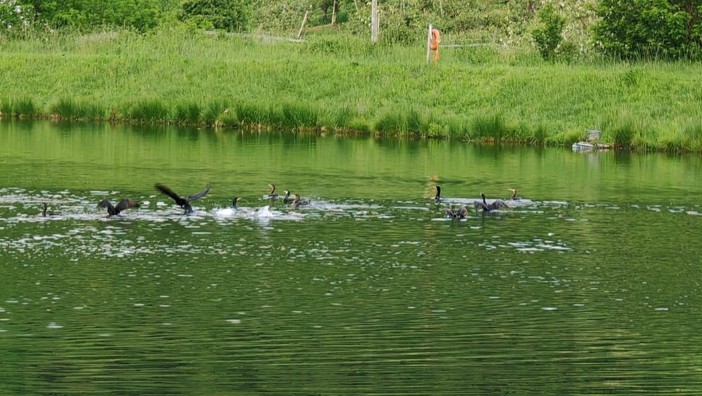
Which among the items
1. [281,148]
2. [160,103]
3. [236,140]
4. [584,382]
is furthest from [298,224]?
[160,103]

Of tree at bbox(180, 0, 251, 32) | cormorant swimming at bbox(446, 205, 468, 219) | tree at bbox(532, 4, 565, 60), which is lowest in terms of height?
cormorant swimming at bbox(446, 205, 468, 219)

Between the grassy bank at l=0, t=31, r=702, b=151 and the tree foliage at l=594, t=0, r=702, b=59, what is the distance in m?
1.84

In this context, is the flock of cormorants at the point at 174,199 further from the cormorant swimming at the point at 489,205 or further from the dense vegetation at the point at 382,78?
the dense vegetation at the point at 382,78

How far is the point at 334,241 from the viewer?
23984mm

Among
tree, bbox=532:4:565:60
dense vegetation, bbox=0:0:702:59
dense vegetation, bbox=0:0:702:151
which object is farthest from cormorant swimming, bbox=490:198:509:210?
tree, bbox=532:4:565:60

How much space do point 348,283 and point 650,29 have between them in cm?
3654

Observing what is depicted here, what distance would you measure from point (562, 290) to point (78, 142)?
2552cm

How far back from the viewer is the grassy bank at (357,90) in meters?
46.8

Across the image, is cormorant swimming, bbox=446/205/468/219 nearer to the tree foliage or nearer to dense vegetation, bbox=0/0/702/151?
dense vegetation, bbox=0/0/702/151

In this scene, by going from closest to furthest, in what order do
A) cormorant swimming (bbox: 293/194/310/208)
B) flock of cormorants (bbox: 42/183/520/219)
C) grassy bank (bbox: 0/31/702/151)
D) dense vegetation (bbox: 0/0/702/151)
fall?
flock of cormorants (bbox: 42/183/520/219) < cormorant swimming (bbox: 293/194/310/208) < grassy bank (bbox: 0/31/702/151) < dense vegetation (bbox: 0/0/702/151)

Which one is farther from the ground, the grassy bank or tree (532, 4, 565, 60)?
tree (532, 4, 565, 60)

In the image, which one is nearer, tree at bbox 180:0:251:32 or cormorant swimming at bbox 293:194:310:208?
cormorant swimming at bbox 293:194:310:208

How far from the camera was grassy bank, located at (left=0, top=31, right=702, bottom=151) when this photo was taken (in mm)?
46844

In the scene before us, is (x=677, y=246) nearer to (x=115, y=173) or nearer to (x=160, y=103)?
(x=115, y=173)
